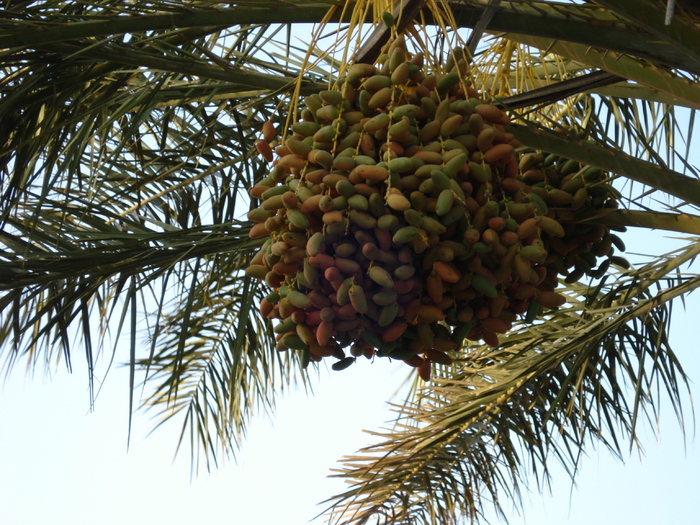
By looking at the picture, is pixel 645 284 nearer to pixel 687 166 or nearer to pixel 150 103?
pixel 687 166

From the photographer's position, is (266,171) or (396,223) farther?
(266,171)

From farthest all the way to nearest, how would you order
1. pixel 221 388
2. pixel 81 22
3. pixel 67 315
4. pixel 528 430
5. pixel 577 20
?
pixel 221 388, pixel 528 430, pixel 67 315, pixel 81 22, pixel 577 20

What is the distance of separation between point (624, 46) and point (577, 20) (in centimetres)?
12

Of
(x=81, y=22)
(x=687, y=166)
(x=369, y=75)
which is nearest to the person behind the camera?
(x=369, y=75)

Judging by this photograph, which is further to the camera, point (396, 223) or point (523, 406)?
point (523, 406)

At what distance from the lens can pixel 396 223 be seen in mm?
1320

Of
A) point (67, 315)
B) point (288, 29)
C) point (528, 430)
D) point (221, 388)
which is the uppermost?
point (288, 29)

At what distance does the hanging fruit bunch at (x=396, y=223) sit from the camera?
1323 millimetres

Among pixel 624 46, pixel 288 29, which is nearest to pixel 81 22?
pixel 288 29

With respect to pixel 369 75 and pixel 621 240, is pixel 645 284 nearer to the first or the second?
pixel 621 240

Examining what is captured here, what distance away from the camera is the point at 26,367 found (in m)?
3.01

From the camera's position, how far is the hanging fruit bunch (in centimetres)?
132

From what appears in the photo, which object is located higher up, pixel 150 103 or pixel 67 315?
pixel 150 103

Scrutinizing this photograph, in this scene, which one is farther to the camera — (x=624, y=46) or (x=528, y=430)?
(x=528, y=430)
